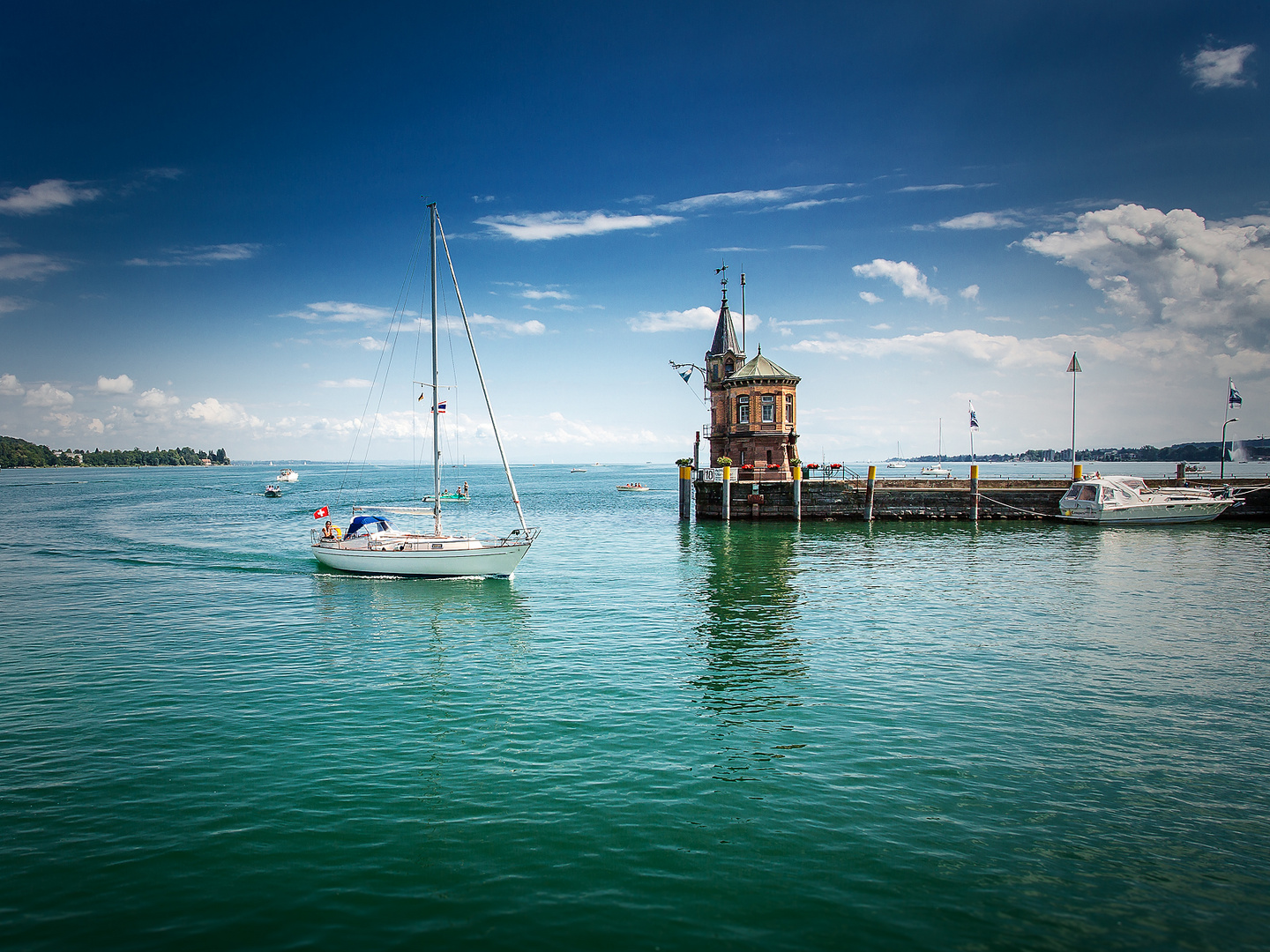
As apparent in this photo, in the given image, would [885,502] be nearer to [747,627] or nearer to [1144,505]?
[1144,505]

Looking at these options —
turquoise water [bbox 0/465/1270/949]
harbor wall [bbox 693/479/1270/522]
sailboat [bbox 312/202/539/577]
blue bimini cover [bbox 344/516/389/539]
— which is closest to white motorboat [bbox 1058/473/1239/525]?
harbor wall [bbox 693/479/1270/522]

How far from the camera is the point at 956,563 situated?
1398 inches

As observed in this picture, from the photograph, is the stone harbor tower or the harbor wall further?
the stone harbor tower

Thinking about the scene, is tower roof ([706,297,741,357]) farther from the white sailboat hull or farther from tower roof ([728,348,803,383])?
the white sailboat hull

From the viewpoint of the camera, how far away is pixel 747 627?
23250 mm

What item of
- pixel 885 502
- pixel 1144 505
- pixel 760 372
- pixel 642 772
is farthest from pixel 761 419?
pixel 642 772

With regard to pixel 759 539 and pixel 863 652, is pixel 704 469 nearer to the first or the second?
pixel 759 539

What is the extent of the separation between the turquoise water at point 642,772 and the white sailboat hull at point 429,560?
4.06m

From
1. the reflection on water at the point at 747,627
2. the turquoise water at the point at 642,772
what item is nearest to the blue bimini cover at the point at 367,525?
the turquoise water at the point at 642,772

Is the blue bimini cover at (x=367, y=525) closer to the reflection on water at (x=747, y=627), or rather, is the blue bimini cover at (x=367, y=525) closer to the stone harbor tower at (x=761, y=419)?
the reflection on water at (x=747, y=627)

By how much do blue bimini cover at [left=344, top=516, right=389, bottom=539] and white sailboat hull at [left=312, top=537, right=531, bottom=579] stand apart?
1577 mm

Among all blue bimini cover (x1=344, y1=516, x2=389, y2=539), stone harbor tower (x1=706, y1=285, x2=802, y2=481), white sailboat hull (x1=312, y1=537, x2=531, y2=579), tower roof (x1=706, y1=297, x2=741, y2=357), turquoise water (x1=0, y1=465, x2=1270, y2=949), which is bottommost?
turquoise water (x1=0, y1=465, x2=1270, y2=949)

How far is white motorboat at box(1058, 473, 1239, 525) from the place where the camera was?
49688 mm

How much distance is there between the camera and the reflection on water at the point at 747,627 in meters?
16.4
